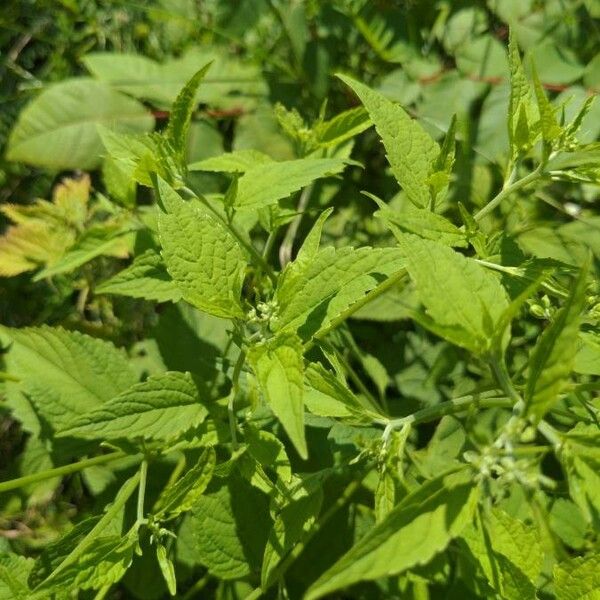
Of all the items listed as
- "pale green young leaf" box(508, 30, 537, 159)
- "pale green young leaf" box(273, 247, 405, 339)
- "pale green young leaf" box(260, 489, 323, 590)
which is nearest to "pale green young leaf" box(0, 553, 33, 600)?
"pale green young leaf" box(260, 489, 323, 590)

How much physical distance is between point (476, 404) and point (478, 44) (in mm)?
1537

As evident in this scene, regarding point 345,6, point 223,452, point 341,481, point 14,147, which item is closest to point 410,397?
point 341,481

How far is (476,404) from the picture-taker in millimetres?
1178

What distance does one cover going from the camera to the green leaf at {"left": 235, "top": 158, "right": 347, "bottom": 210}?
1479 mm

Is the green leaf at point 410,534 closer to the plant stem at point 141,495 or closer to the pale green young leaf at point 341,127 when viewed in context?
the plant stem at point 141,495

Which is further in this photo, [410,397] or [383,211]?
[410,397]

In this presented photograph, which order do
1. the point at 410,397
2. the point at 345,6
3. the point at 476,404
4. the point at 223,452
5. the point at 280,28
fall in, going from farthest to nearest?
the point at 280,28, the point at 345,6, the point at 410,397, the point at 223,452, the point at 476,404

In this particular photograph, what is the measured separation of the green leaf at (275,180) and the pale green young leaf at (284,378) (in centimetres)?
37

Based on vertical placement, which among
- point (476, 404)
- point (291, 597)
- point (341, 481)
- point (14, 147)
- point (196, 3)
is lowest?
point (291, 597)

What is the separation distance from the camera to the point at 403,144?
1378mm

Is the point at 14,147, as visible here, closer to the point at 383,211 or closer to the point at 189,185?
the point at 189,185

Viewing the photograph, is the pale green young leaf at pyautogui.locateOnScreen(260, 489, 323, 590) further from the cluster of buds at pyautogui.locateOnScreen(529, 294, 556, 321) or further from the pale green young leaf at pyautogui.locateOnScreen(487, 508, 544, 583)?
the cluster of buds at pyautogui.locateOnScreen(529, 294, 556, 321)

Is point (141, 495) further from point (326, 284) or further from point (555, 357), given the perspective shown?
point (555, 357)

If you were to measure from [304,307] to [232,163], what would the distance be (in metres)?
0.54
